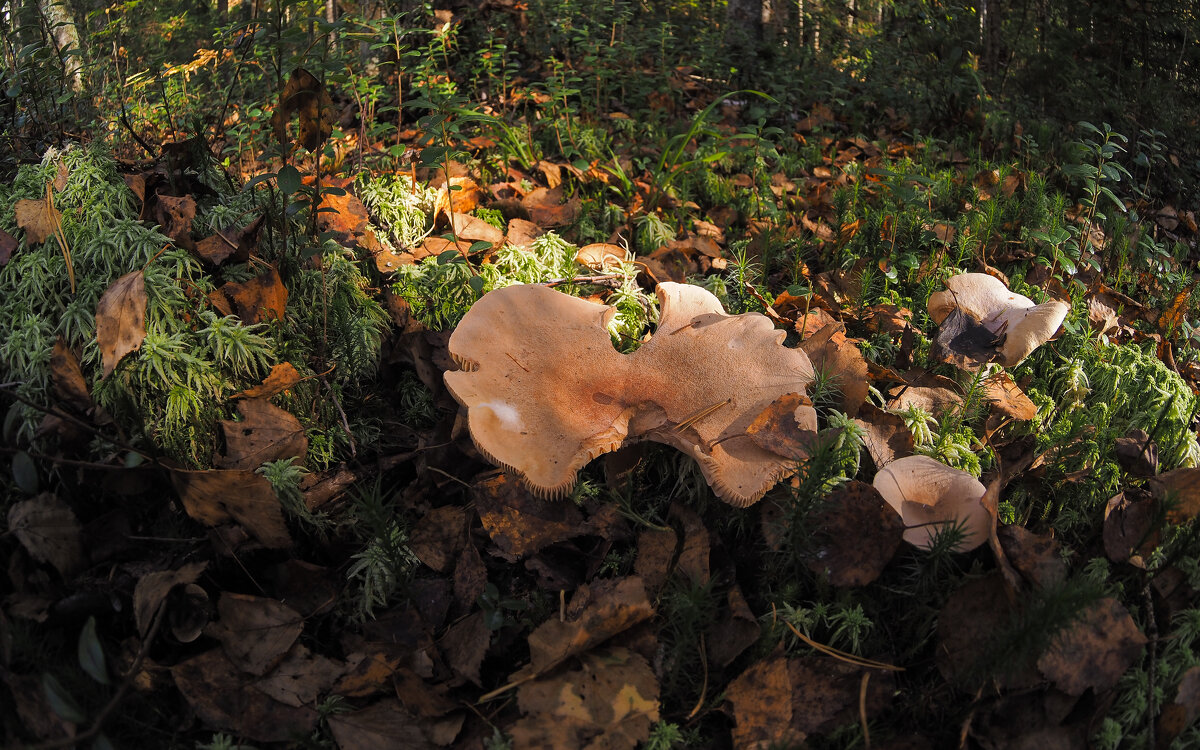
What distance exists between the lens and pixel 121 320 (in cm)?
228

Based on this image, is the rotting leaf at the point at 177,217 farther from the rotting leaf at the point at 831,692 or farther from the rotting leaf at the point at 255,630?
the rotting leaf at the point at 831,692

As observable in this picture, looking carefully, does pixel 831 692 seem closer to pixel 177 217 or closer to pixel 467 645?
pixel 467 645

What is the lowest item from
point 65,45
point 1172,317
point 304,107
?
point 1172,317

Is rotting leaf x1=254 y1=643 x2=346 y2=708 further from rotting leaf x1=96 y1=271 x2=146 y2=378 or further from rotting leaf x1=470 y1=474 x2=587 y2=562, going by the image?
rotting leaf x1=96 y1=271 x2=146 y2=378

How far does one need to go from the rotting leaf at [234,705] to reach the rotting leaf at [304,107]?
1749 millimetres

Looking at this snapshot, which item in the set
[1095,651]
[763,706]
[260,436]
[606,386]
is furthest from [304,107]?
[1095,651]

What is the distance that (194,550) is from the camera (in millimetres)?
2236

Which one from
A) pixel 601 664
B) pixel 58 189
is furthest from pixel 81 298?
pixel 601 664

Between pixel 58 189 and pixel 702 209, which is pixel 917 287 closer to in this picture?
pixel 702 209

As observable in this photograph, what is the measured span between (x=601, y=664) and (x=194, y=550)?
4.38 ft

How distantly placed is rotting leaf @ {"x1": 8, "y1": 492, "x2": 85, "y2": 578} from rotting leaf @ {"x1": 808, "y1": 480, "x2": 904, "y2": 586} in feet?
7.35

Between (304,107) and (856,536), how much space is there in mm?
2479

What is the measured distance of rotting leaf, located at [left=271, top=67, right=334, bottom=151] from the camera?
260 cm

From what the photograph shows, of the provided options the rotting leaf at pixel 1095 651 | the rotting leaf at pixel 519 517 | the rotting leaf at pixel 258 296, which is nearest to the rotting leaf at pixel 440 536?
the rotting leaf at pixel 519 517
